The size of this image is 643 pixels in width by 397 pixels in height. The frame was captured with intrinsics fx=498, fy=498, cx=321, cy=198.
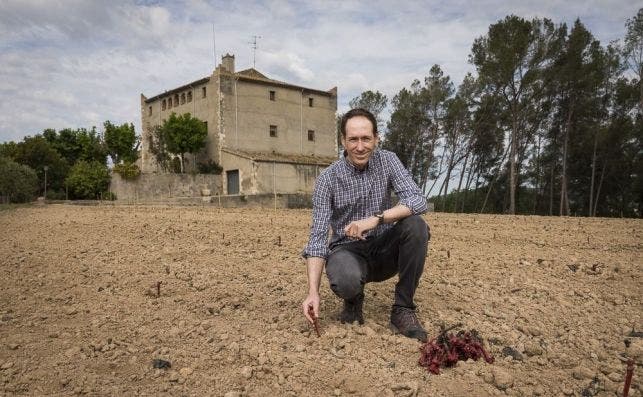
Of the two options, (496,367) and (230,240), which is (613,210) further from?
(496,367)

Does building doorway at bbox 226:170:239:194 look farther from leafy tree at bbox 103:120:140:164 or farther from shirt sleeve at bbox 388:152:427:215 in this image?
shirt sleeve at bbox 388:152:427:215

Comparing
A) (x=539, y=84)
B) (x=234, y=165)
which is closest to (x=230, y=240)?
(x=234, y=165)

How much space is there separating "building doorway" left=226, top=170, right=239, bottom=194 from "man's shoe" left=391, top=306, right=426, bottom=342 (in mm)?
29935

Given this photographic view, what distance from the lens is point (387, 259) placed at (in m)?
3.50

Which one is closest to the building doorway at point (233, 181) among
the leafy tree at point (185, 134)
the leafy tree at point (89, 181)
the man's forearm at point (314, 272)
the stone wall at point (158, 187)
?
the stone wall at point (158, 187)

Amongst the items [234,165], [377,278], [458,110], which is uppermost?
[458,110]

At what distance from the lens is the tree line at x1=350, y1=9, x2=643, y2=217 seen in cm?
2853

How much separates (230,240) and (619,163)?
34.0 meters

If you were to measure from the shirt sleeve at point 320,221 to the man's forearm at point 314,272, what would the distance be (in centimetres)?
3

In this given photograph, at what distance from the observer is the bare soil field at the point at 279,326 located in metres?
2.72

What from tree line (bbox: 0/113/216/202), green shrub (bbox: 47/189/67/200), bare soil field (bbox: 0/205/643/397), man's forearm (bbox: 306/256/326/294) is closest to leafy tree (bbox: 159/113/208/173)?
tree line (bbox: 0/113/216/202)

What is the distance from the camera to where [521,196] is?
42.3 m

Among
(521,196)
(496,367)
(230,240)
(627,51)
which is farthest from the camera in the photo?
(521,196)

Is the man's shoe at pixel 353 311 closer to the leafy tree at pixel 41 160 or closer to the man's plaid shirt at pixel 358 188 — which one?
the man's plaid shirt at pixel 358 188
